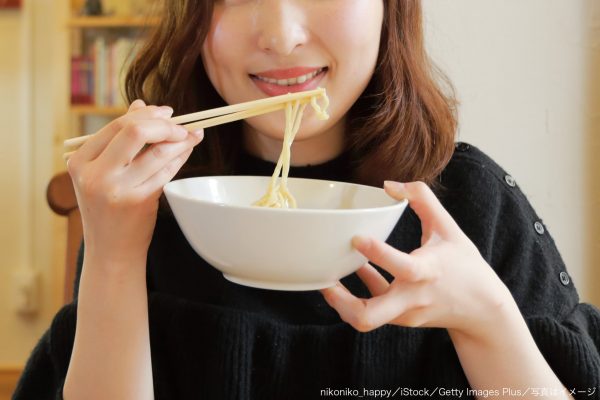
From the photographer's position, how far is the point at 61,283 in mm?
2576

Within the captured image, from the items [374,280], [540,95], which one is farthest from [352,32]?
[540,95]

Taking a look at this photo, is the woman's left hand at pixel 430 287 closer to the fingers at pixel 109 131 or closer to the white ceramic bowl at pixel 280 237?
the white ceramic bowl at pixel 280 237

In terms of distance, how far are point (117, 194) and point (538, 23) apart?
35.0 inches

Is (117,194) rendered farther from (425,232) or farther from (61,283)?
(61,283)

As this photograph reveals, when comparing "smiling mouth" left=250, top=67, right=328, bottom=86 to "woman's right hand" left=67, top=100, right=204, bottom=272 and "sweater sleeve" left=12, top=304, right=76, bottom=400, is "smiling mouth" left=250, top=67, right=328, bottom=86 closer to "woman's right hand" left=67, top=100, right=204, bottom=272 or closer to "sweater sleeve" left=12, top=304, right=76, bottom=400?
"woman's right hand" left=67, top=100, right=204, bottom=272

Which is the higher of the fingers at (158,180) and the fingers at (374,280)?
the fingers at (158,180)

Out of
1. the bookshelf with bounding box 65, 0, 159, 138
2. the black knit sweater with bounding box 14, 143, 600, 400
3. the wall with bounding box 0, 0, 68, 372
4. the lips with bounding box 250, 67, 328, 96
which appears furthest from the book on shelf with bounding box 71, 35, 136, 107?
the lips with bounding box 250, 67, 328, 96

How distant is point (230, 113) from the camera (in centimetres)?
67

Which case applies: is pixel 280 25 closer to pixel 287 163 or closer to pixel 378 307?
pixel 287 163

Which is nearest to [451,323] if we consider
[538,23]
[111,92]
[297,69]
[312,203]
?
[312,203]

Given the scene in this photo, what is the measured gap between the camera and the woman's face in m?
0.73

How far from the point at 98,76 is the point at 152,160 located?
211 centimetres

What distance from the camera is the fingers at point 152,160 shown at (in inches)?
23.3

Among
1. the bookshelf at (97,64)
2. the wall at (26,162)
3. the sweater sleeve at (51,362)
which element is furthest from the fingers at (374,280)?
the wall at (26,162)
